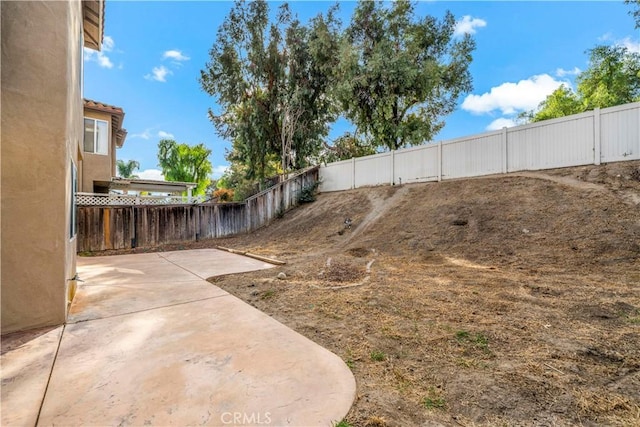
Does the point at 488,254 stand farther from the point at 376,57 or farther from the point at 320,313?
the point at 376,57

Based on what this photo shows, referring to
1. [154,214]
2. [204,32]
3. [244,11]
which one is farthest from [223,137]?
[154,214]

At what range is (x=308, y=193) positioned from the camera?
42.1 feet

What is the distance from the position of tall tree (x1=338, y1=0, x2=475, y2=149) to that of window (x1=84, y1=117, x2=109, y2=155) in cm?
946

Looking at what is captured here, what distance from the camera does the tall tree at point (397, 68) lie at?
38.3ft

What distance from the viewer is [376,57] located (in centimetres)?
1157

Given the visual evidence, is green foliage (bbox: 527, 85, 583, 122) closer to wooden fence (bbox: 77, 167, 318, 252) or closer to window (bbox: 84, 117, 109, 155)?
wooden fence (bbox: 77, 167, 318, 252)

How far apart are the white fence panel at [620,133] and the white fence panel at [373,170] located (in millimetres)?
5745

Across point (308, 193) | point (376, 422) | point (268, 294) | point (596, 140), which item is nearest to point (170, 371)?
point (376, 422)

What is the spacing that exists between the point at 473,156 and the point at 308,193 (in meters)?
6.82

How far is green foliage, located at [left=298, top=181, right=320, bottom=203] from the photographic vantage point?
12.7 m

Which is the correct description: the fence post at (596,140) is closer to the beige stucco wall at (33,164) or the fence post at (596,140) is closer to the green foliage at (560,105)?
the beige stucco wall at (33,164)

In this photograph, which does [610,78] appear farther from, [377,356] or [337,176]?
[377,356]

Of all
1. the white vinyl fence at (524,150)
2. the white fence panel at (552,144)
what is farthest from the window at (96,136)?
the white fence panel at (552,144)

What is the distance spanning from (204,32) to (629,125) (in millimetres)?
→ 15929
